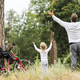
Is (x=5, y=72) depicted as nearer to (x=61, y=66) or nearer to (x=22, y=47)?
(x=61, y=66)

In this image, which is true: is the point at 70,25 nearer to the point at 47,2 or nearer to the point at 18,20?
the point at 47,2

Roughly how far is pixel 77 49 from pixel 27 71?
153 cm

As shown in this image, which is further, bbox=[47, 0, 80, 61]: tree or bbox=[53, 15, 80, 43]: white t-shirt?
bbox=[47, 0, 80, 61]: tree

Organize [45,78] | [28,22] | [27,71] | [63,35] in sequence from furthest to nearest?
1. [28,22]
2. [63,35]
3. [27,71]
4. [45,78]

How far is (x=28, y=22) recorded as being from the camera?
1117 inches

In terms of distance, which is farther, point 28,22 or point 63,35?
point 28,22

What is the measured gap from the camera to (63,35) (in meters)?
17.9

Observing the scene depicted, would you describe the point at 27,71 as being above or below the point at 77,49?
below

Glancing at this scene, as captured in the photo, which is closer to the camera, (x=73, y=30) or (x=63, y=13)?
(x=73, y=30)

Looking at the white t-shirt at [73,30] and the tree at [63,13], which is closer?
the white t-shirt at [73,30]

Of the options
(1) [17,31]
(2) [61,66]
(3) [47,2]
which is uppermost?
(3) [47,2]

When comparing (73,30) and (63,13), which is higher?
(63,13)

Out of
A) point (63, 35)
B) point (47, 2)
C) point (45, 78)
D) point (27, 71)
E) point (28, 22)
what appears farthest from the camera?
point (28, 22)

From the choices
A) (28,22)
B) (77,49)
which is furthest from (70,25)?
(28,22)
